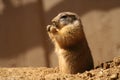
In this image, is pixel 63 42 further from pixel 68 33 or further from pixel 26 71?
pixel 26 71

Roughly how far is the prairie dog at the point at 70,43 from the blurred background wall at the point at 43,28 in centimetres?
146

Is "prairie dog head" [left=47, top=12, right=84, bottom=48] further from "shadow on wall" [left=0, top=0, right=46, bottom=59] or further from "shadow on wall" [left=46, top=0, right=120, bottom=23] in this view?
"shadow on wall" [left=0, top=0, right=46, bottom=59]

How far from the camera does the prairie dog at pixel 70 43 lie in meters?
3.99

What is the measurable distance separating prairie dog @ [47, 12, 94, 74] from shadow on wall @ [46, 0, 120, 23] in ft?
4.84

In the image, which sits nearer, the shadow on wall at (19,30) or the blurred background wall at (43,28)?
the blurred background wall at (43,28)

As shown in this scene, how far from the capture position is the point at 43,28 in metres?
5.82

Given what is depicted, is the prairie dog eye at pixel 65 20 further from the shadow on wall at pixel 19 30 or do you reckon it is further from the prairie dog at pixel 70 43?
the shadow on wall at pixel 19 30

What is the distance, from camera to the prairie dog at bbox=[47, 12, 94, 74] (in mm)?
3986

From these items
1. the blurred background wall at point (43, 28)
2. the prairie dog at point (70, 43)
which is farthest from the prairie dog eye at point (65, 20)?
the blurred background wall at point (43, 28)

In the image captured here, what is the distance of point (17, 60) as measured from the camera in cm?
605

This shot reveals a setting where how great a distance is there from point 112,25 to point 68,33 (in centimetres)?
161

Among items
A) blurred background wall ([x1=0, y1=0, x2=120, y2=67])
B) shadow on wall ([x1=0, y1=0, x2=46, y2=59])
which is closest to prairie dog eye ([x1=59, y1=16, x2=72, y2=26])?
blurred background wall ([x1=0, y1=0, x2=120, y2=67])

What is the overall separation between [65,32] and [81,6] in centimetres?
169

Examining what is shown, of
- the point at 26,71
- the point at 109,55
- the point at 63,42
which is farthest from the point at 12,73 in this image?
the point at 109,55
